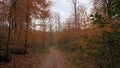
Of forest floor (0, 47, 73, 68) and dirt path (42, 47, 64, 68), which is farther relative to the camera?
dirt path (42, 47, 64, 68)

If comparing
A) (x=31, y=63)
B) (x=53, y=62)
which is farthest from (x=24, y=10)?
(x=53, y=62)

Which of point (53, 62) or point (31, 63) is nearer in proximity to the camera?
point (31, 63)

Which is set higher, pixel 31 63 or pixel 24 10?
pixel 24 10

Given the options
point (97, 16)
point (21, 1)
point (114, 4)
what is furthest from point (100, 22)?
point (21, 1)

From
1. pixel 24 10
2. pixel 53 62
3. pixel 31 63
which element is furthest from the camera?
pixel 53 62

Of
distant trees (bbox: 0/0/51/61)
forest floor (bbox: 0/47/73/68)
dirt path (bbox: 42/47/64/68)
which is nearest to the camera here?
forest floor (bbox: 0/47/73/68)

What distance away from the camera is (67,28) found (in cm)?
3494

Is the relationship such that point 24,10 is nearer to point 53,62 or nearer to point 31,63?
point 31,63

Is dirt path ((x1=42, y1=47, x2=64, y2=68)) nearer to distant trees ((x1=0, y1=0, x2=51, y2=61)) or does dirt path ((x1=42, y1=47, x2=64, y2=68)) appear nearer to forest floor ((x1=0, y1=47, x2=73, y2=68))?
forest floor ((x1=0, y1=47, x2=73, y2=68))

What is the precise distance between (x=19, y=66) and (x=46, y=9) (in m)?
6.48

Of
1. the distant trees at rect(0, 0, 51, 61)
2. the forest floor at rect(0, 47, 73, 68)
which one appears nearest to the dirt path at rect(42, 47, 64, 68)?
the forest floor at rect(0, 47, 73, 68)

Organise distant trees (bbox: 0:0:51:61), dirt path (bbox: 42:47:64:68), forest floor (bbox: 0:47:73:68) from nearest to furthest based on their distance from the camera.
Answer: forest floor (bbox: 0:47:73:68) < distant trees (bbox: 0:0:51:61) < dirt path (bbox: 42:47:64:68)

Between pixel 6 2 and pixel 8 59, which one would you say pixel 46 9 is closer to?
pixel 6 2

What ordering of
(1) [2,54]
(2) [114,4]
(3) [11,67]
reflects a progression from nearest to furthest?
(2) [114,4] → (3) [11,67] → (1) [2,54]
